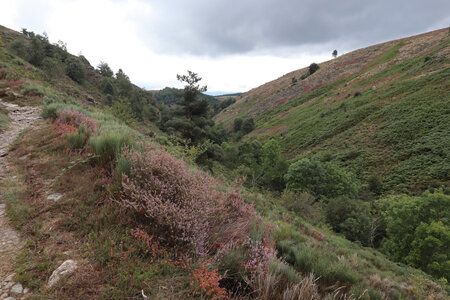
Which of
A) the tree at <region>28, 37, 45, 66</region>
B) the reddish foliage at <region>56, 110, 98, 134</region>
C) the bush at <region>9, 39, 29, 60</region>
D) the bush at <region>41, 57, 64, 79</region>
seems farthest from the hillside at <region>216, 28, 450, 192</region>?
the bush at <region>9, 39, 29, 60</region>

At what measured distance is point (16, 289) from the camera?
1.60 metres

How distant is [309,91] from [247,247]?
274 ft

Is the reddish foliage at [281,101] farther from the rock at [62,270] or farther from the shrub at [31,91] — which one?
the rock at [62,270]

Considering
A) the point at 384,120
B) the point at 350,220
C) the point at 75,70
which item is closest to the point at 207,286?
the point at 350,220

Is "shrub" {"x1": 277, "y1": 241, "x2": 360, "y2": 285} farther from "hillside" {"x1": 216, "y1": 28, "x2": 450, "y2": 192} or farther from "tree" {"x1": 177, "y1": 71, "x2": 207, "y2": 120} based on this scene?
"hillside" {"x1": 216, "y1": 28, "x2": 450, "y2": 192}

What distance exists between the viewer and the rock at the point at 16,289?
1.58 meters

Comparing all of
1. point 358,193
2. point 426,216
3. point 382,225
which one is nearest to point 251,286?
point 426,216

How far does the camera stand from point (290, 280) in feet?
6.41

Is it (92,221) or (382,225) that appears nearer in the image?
(92,221)

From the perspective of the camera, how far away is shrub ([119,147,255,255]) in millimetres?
2250

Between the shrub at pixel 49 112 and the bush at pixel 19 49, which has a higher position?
the bush at pixel 19 49

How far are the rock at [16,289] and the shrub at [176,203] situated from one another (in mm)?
1034

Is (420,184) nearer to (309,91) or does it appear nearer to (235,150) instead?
(235,150)

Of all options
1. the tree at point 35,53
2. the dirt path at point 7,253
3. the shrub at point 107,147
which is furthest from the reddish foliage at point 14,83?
the tree at point 35,53
